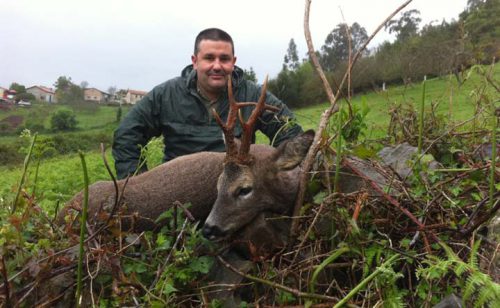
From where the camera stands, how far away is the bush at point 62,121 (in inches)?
2566

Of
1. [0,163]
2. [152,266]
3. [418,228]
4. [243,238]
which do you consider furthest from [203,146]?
[0,163]

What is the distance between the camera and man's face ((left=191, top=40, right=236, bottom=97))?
5676 mm

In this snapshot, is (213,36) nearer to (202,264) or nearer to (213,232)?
(213,232)

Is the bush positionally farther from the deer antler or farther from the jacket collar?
the deer antler

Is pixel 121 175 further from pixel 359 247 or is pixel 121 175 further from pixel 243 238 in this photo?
pixel 359 247

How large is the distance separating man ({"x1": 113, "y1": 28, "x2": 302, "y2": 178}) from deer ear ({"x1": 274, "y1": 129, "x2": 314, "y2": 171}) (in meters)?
1.89

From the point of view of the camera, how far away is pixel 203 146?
5543 mm

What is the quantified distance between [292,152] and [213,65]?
2.59 m

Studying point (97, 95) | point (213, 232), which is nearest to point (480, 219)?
point (213, 232)

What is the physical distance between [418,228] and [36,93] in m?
123

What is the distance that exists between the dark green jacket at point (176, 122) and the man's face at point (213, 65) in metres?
0.14

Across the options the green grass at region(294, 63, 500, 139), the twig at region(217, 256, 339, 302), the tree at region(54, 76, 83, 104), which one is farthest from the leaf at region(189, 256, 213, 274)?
the tree at region(54, 76, 83, 104)

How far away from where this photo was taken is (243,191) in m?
3.33

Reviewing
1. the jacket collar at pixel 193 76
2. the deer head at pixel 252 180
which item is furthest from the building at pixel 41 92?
the deer head at pixel 252 180
